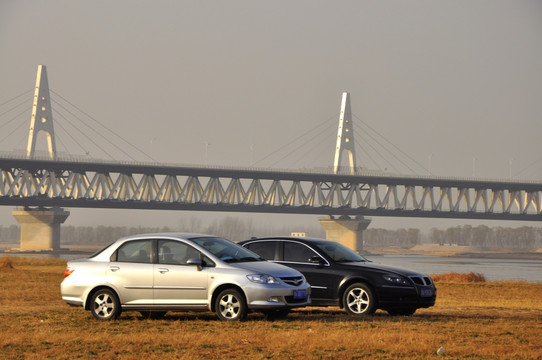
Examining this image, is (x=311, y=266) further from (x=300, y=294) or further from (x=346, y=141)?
(x=346, y=141)

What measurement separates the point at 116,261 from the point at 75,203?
10966 centimetres

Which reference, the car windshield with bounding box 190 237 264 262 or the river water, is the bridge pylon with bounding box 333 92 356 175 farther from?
the car windshield with bounding box 190 237 264 262

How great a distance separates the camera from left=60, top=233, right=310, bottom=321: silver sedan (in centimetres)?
1648

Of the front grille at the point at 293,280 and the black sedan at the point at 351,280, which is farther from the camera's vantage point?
the black sedan at the point at 351,280

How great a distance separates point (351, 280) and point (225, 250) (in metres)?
2.79

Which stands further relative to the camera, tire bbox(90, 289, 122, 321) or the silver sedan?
tire bbox(90, 289, 122, 321)

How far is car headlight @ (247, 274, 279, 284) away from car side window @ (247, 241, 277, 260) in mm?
2892

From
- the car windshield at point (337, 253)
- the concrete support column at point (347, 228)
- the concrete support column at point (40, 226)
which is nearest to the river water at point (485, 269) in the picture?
the car windshield at point (337, 253)

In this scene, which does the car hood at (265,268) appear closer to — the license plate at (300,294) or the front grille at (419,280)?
the license plate at (300,294)

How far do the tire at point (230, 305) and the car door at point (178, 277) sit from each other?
27 centimetres

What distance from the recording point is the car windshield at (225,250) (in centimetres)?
1705

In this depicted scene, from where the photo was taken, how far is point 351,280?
1850 centimetres

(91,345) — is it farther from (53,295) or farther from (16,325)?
(53,295)

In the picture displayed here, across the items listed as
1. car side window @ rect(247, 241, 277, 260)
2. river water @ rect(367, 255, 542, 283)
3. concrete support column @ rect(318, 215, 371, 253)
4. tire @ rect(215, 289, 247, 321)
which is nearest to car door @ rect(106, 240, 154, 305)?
tire @ rect(215, 289, 247, 321)
